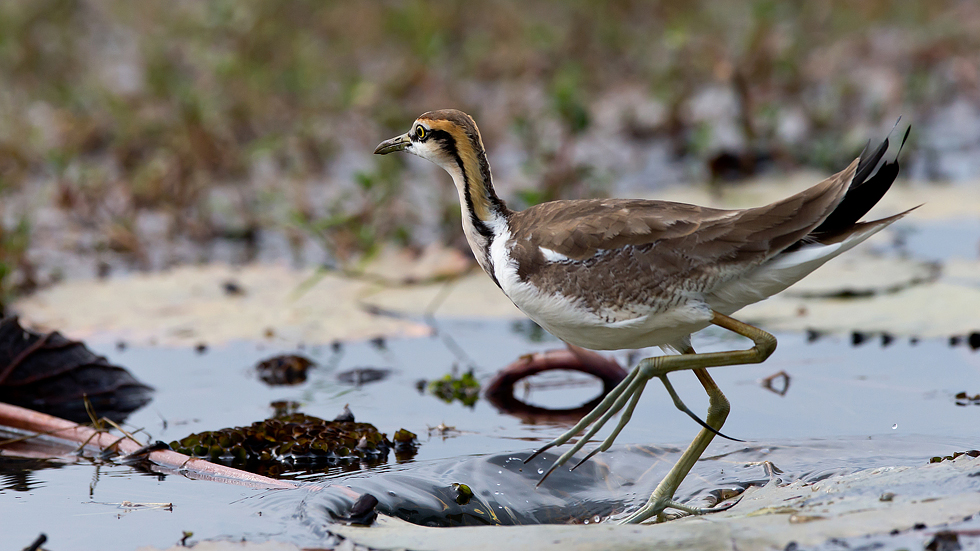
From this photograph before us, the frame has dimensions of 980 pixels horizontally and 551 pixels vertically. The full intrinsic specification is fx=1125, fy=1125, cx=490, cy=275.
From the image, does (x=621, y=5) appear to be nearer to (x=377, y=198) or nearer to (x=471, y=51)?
(x=471, y=51)

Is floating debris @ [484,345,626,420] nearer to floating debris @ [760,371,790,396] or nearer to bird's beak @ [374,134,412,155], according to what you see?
floating debris @ [760,371,790,396]

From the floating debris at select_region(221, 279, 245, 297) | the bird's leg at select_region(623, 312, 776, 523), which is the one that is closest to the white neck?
the bird's leg at select_region(623, 312, 776, 523)

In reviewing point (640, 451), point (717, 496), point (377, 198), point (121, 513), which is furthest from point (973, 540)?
point (377, 198)

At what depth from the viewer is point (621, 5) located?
35.3 feet

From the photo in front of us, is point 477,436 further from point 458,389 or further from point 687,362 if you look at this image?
point 687,362

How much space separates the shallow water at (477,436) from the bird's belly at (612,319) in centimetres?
58

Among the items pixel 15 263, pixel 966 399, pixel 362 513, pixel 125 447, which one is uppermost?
pixel 15 263

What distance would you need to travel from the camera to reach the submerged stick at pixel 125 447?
3.75m

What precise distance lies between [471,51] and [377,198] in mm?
3308

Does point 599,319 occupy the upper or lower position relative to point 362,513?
upper

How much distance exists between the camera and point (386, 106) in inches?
330

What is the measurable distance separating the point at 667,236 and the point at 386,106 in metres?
5.22

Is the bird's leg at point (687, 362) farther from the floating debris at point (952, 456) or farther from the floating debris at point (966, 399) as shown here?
the floating debris at point (966, 399)

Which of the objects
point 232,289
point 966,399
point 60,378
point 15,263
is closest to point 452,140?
Result: point 60,378
